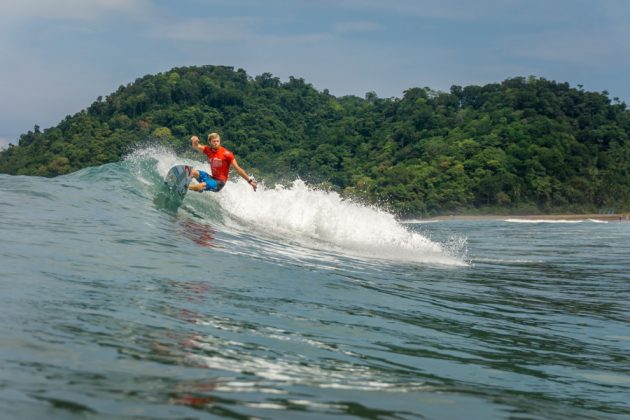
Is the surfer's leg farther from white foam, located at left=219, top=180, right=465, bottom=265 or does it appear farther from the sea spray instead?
white foam, located at left=219, top=180, right=465, bottom=265

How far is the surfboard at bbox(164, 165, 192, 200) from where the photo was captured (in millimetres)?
18719

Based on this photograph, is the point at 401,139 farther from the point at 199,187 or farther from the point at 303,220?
the point at 199,187

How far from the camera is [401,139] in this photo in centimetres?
13850

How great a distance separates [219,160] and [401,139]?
12180 cm

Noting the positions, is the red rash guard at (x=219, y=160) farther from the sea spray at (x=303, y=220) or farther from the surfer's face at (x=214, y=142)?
the sea spray at (x=303, y=220)

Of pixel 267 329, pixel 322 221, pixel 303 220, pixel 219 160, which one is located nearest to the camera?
pixel 267 329

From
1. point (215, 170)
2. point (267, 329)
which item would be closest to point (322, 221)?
point (215, 170)

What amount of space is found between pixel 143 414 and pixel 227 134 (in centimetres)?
13846

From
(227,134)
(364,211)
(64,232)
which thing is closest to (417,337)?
(64,232)

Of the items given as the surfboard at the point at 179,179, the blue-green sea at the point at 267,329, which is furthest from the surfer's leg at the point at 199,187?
the blue-green sea at the point at 267,329

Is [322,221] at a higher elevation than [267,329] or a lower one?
higher

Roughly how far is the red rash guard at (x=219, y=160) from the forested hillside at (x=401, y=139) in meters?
76.0

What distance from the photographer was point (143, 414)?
13.5ft

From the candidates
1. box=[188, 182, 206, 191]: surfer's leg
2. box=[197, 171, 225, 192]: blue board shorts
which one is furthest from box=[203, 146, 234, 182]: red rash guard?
box=[188, 182, 206, 191]: surfer's leg
